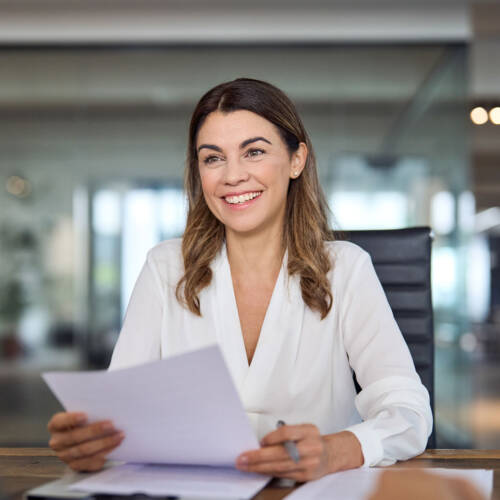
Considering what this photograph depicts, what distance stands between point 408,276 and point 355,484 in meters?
0.84

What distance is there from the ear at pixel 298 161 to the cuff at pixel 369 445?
718 millimetres

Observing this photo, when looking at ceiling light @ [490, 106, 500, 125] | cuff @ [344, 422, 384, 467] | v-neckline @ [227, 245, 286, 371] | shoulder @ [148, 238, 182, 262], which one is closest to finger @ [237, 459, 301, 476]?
cuff @ [344, 422, 384, 467]

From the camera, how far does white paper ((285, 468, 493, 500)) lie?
A: 85cm

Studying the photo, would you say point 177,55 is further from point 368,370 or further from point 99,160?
point 368,370

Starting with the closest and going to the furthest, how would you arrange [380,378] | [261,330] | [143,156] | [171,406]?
[171,406], [380,378], [261,330], [143,156]

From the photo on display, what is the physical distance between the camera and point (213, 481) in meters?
0.92

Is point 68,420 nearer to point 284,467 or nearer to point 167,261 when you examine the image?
point 284,467

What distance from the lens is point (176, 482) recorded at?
912mm

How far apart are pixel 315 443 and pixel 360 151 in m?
3.96

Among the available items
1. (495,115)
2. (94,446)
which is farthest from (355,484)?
(495,115)

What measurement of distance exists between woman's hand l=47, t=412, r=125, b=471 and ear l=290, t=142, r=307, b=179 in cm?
83

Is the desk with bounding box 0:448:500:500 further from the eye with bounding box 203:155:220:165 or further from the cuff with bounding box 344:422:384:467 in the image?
the eye with bounding box 203:155:220:165

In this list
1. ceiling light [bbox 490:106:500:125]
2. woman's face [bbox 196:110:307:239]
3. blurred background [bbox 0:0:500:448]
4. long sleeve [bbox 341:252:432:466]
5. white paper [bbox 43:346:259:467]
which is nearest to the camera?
white paper [bbox 43:346:259:467]

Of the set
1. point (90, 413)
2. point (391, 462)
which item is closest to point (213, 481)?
point (90, 413)
